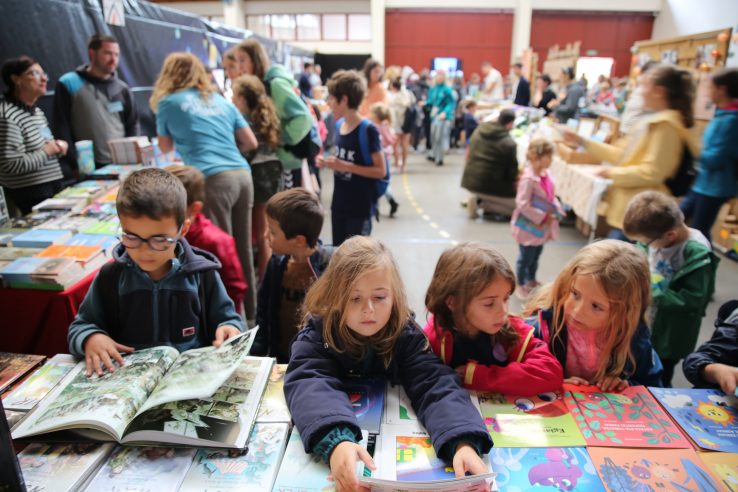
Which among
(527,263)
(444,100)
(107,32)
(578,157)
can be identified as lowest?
(527,263)

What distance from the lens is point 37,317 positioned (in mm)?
2061

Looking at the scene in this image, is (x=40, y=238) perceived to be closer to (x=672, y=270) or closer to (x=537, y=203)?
(x=672, y=270)

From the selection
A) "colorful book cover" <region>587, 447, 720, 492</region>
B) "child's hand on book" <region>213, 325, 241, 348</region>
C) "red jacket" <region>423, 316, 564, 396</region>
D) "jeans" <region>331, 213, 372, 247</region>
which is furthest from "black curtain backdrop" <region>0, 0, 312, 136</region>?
"colorful book cover" <region>587, 447, 720, 492</region>

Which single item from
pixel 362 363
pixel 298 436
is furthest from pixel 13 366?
pixel 362 363

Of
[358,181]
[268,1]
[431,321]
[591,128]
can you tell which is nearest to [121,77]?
[358,181]

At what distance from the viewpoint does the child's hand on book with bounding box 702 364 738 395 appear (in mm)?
1415

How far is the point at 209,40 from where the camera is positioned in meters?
6.11

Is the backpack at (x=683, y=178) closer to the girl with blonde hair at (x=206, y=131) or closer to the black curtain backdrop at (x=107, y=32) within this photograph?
the girl with blonde hair at (x=206, y=131)

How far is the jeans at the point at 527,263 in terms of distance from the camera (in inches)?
153

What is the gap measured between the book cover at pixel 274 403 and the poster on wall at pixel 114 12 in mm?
3858

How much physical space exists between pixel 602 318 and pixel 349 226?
2.06m

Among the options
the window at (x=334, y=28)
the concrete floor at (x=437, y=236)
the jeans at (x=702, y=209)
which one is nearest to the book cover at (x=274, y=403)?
the concrete floor at (x=437, y=236)

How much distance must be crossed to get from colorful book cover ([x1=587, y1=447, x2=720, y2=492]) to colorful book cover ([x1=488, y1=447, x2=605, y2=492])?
3 cm

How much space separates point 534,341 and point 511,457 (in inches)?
18.6
